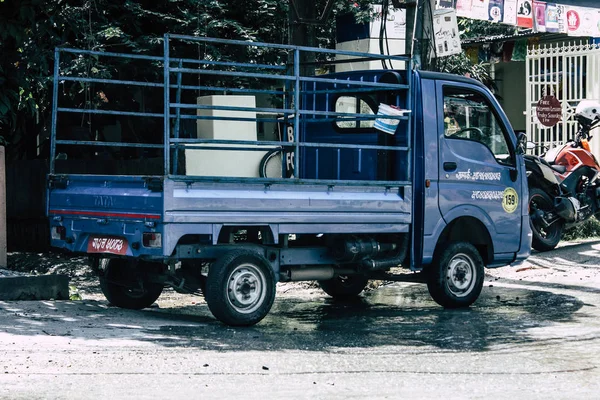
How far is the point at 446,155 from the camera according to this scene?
9.84m

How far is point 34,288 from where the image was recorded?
31.9 feet

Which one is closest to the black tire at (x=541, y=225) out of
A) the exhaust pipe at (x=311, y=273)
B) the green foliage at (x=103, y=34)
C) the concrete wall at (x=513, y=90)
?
the green foliage at (x=103, y=34)

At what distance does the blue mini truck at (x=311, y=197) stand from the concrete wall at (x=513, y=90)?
38.1 ft

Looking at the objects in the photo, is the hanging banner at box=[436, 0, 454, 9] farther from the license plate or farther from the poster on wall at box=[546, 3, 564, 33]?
the license plate

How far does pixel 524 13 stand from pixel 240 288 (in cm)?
868

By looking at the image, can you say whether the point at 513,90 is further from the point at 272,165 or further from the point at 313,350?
the point at 313,350

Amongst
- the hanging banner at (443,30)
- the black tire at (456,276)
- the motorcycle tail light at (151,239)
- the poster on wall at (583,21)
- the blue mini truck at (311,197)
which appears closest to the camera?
the motorcycle tail light at (151,239)

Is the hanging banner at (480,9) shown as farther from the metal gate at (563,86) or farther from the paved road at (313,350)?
the paved road at (313,350)

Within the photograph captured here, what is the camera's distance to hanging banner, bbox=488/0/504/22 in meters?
14.6

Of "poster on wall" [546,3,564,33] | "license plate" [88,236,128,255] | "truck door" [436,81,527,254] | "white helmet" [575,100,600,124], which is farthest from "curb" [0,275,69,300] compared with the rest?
"poster on wall" [546,3,564,33]

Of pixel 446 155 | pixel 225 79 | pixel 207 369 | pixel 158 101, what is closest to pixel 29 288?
pixel 207 369

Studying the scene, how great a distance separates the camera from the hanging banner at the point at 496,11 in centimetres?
1463

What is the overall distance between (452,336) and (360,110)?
2.78 meters

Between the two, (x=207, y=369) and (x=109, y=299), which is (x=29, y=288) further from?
(x=207, y=369)
